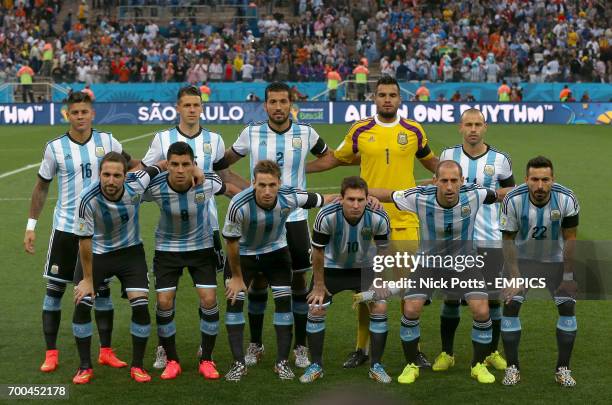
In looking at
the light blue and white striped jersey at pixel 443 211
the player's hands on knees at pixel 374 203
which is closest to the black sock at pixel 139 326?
the player's hands on knees at pixel 374 203

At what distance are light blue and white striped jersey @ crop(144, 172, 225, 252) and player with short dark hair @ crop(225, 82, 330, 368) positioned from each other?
1.71ft

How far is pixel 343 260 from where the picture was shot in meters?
8.12

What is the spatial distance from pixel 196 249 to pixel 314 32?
3538 cm

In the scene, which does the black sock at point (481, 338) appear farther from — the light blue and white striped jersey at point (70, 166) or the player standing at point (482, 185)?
the light blue and white striped jersey at point (70, 166)

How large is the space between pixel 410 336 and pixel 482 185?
1461mm

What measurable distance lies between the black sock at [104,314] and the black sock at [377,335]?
86.7 inches

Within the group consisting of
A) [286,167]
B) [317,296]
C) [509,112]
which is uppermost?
[286,167]

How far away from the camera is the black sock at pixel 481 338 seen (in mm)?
7930

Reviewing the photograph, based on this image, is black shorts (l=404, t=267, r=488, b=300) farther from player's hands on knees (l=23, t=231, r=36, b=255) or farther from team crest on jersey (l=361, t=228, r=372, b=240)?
player's hands on knees (l=23, t=231, r=36, b=255)

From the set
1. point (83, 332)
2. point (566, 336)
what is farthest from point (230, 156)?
point (566, 336)

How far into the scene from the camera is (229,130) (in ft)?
101

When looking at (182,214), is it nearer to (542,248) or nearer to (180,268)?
(180,268)

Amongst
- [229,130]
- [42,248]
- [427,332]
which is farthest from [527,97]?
[427,332]

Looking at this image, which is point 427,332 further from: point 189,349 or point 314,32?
point 314,32
